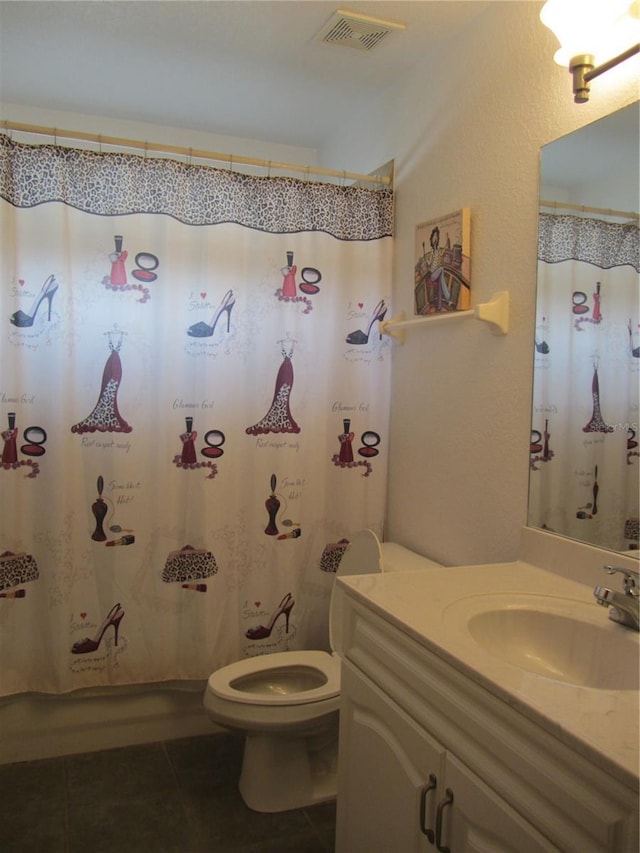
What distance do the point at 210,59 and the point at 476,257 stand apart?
3.91 ft

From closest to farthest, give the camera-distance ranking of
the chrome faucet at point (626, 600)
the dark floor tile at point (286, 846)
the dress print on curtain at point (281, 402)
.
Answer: the chrome faucet at point (626, 600) → the dark floor tile at point (286, 846) → the dress print on curtain at point (281, 402)

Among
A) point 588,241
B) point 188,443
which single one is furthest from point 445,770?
point 188,443

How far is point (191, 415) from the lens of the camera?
219 centimetres

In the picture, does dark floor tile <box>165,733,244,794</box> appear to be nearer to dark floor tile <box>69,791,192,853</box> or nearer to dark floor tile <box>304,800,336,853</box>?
dark floor tile <box>69,791,192,853</box>

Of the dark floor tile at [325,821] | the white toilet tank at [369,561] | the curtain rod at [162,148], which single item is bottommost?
the dark floor tile at [325,821]

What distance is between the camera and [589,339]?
57.8 inches

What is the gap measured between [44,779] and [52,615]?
1.76 ft

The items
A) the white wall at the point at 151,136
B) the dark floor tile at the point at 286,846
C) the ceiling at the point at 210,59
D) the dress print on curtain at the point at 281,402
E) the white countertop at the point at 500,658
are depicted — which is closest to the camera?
the white countertop at the point at 500,658

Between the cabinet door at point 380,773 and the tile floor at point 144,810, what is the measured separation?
46cm

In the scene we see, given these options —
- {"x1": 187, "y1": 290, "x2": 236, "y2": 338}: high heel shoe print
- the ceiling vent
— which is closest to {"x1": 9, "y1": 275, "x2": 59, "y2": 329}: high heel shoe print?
{"x1": 187, "y1": 290, "x2": 236, "y2": 338}: high heel shoe print

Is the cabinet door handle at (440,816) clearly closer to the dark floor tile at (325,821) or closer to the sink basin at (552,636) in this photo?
the sink basin at (552,636)

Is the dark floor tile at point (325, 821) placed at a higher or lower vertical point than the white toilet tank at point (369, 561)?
lower

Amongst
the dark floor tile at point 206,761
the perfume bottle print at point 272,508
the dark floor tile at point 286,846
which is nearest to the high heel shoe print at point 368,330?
the perfume bottle print at point 272,508

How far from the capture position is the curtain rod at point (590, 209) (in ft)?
4.46
